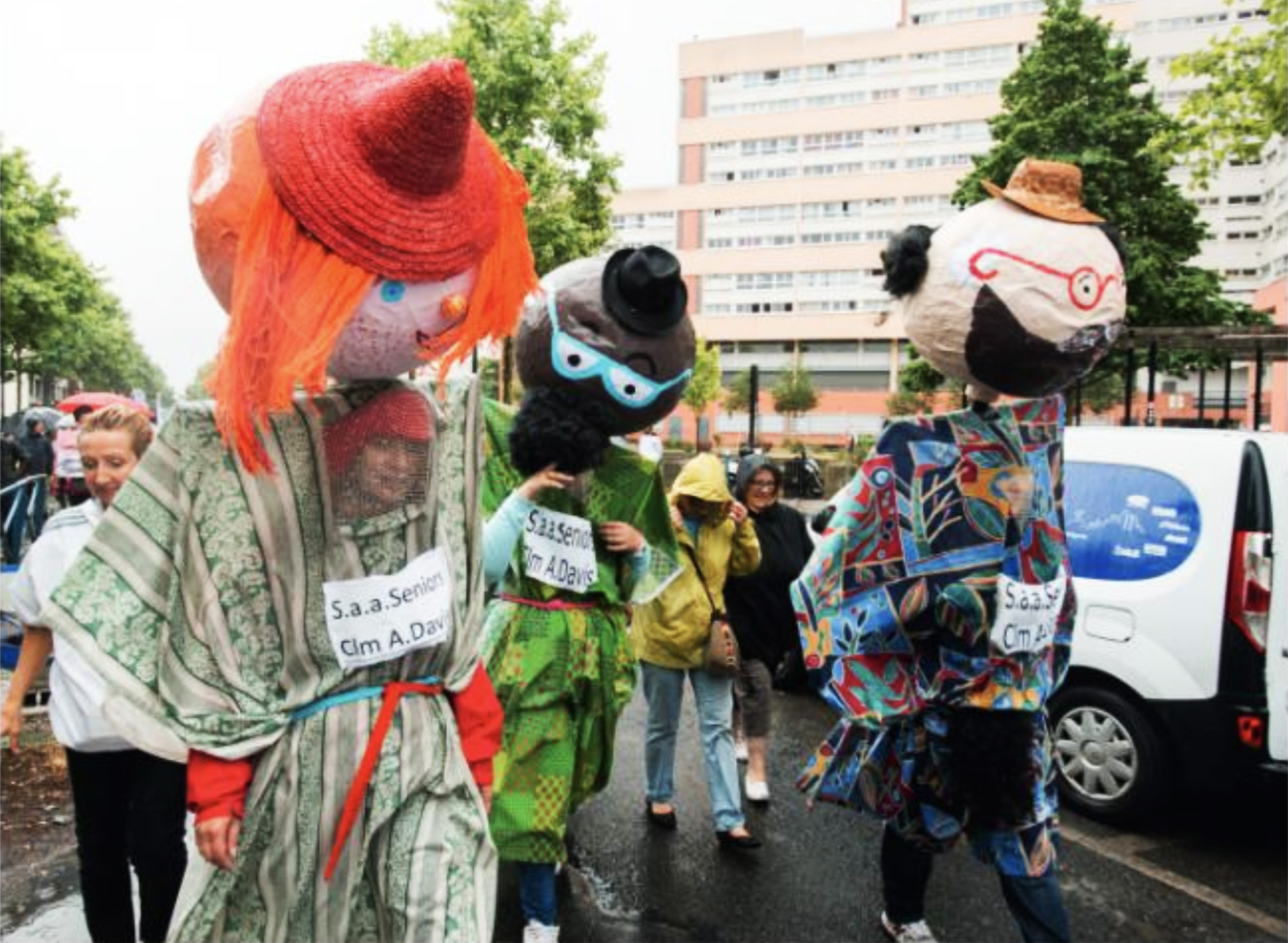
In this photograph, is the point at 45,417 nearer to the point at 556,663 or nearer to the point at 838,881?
the point at 556,663

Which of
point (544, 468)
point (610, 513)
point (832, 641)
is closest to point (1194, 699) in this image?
point (832, 641)

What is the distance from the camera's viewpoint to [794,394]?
145ft

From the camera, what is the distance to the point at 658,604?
407 cm

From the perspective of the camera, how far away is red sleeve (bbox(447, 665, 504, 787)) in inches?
78.5

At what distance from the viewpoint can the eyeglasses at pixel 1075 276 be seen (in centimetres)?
268

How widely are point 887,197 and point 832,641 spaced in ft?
178

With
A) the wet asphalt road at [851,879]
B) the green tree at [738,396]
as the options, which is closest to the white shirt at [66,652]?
the wet asphalt road at [851,879]

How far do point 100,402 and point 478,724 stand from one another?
8.35ft

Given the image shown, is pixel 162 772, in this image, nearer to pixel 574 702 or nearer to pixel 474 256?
pixel 574 702

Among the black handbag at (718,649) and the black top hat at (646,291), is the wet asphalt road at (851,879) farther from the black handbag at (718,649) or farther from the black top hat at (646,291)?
the black top hat at (646,291)

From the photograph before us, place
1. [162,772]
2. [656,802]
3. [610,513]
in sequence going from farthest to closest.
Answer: [656,802] → [610,513] → [162,772]

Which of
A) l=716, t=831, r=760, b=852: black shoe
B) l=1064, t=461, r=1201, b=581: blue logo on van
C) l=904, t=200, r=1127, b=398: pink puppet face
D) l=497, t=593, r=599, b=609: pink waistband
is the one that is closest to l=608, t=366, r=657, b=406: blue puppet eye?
l=497, t=593, r=599, b=609: pink waistband

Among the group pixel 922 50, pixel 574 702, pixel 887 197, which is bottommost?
pixel 574 702

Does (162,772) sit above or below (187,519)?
below
